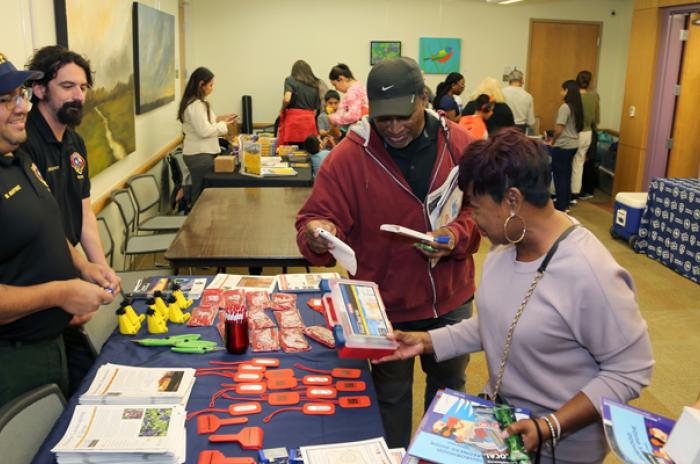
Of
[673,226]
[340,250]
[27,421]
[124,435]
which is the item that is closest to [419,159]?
[340,250]

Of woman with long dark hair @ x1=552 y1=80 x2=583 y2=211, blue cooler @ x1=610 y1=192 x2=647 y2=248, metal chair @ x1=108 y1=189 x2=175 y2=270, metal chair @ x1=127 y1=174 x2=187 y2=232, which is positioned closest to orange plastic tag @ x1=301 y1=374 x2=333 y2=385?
metal chair @ x1=108 y1=189 x2=175 y2=270

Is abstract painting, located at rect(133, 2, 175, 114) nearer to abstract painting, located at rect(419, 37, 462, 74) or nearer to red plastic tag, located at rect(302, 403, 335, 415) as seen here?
abstract painting, located at rect(419, 37, 462, 74)

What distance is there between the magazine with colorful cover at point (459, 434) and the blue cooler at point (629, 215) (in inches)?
204

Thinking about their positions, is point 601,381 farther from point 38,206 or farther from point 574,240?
point 38,206

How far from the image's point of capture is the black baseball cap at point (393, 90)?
2.16 m

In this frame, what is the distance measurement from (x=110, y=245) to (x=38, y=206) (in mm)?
2443

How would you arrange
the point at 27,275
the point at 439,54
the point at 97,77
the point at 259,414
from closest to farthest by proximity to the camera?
the point at 259,414 < the point at 27,275 < the point at 97,77 < the point at 439,54

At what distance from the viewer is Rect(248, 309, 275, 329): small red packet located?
247cm

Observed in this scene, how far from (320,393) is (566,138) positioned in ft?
20.8

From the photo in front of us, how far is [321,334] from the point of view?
7.82 feet

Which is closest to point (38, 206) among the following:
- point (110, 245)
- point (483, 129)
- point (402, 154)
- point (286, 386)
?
point (286, 386)

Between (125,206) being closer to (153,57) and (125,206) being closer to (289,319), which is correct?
(153,57)

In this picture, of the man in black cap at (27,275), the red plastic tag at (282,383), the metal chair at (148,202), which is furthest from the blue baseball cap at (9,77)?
the metal chair at (148,202)

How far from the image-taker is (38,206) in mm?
2141
